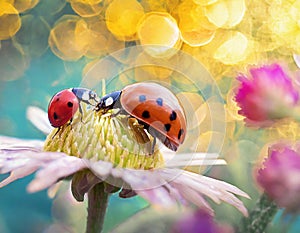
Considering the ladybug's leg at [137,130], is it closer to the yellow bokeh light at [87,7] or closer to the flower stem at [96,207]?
the flower stem at [96,207]

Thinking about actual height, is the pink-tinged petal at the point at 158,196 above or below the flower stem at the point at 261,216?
below

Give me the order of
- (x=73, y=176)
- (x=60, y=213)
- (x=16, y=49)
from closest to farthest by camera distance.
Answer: (x=73, y=176)
(x=60, y=213)
(x=16, y=49)

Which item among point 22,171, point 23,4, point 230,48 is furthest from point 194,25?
point 22,171

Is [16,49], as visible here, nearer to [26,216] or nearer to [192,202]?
[26,216]

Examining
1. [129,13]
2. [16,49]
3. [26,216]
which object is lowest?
[26,216]

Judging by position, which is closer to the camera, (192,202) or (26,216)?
(192,202)

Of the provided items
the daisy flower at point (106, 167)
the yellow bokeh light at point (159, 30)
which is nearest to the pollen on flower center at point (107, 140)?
the daisy flower at point (106, 167)

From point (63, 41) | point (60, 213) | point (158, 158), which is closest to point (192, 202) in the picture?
point (158, 158)
